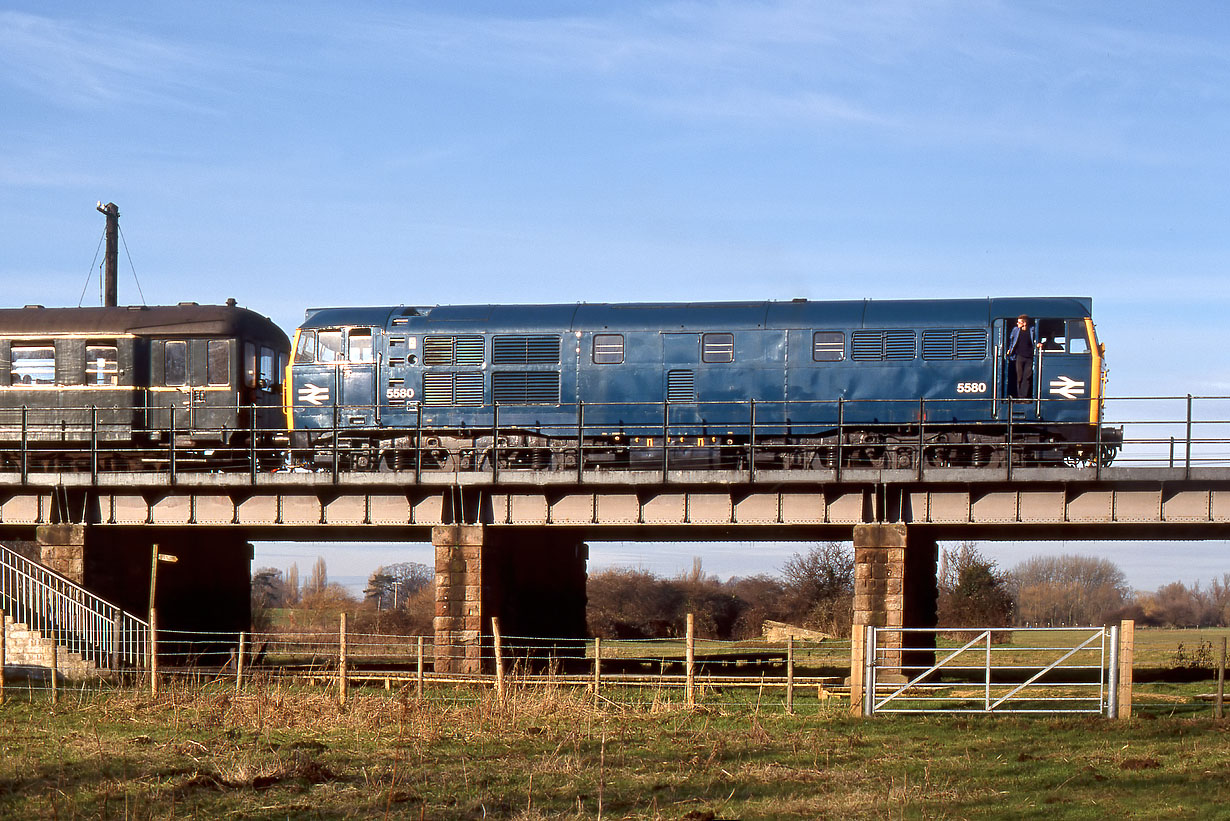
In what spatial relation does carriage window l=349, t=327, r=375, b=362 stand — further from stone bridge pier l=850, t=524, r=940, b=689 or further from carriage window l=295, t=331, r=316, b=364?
stone bridge pier l=850, t=524, r=940, b=689

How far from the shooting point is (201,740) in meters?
15.9

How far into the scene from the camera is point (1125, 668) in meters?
18.0

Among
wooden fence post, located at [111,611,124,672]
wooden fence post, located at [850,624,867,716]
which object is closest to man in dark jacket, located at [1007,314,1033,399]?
wooden fence post, located at [850,624,867,716]

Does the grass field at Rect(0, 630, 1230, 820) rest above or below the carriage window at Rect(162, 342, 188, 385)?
below

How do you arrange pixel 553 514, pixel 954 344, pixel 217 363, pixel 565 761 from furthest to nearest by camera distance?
1. pixel 217 363
2. pixel 954 344
3. pixel 553 514
4. pixel 565 761

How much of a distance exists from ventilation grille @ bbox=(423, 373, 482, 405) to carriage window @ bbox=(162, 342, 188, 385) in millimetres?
6398

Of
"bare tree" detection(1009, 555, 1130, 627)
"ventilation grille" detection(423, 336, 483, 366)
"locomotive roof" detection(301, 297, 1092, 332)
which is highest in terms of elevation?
"locomotive roof" detection(301, 297, 1092, 332)

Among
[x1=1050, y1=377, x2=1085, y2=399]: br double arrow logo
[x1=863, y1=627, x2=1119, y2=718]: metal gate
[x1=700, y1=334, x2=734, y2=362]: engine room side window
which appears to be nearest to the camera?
[x1=863, y1=627, x2=1119, y2=718]: metal gate

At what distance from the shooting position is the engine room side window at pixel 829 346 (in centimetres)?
2808

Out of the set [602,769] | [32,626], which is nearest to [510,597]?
[32,626]

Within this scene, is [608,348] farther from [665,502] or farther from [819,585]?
[819,585]

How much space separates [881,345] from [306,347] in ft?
44.4

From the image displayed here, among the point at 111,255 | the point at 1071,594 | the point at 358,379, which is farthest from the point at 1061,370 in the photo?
the point at 1071,594

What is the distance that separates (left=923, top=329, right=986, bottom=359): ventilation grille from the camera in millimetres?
27297
